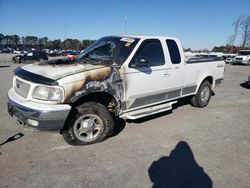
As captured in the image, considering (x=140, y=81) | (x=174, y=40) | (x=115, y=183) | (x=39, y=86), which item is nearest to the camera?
(x=115, y=183)

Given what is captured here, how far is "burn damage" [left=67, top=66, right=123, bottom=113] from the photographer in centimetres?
394

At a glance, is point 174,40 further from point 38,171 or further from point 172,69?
point 38,171

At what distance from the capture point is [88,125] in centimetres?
435

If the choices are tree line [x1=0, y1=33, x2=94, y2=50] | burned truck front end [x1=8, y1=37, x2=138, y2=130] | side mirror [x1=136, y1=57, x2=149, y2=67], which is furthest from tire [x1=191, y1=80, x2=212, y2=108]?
tree line [x1=0, y1=33, x2=94, y2=50]

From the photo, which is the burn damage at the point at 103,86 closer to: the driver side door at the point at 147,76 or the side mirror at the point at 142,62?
the driver side door at the point at 147,76

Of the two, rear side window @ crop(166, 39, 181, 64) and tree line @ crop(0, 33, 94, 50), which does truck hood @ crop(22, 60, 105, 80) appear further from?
tree line @ crop(0, 33, 94, 50)

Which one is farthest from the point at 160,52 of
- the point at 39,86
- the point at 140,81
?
the point at 39,86

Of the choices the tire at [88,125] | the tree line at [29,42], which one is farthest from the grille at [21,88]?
the tree line at [29,42]

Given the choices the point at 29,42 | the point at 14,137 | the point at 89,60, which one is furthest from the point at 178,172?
the point at 29,42

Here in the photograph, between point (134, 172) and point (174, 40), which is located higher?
point (174, 40)

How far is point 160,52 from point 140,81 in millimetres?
1025

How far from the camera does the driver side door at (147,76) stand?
15.6 ft

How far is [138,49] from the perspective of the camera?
4.95 meters

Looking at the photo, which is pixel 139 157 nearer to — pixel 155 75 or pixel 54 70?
pixel 155 75
